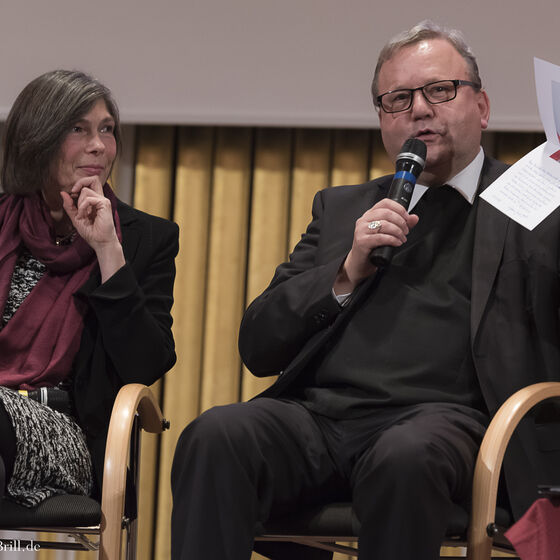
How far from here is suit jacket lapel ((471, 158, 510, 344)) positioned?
1.71m

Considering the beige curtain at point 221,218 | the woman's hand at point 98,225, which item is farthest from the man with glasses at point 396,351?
the beige curtain at point 221,218

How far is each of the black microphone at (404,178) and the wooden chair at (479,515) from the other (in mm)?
333

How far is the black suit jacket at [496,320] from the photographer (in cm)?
165

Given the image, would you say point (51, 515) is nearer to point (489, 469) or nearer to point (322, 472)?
point (322, 472)

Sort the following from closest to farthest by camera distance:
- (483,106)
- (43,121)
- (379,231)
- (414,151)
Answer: (379,231) < (414,151) < (483,106) < (43,121)

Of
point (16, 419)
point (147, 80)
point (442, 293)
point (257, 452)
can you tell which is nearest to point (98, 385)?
point (16, 419)

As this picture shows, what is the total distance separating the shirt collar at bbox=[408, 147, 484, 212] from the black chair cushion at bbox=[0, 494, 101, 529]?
0.87 metres

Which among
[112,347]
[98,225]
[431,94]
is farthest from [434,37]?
[112,347]

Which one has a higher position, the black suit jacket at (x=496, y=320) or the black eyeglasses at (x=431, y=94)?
the black eyeglasses at (x=431, y=94)

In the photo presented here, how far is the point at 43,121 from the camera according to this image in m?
2.20

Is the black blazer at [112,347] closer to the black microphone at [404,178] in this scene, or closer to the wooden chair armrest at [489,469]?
the black microphone at [404,178]

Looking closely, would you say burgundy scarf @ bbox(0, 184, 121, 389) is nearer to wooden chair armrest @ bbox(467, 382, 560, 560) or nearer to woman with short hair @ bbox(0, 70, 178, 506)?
woman with short hair @ bbox(0, 70, 178, 506)

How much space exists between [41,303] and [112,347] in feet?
A: 0.75

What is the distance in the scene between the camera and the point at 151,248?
223cm
